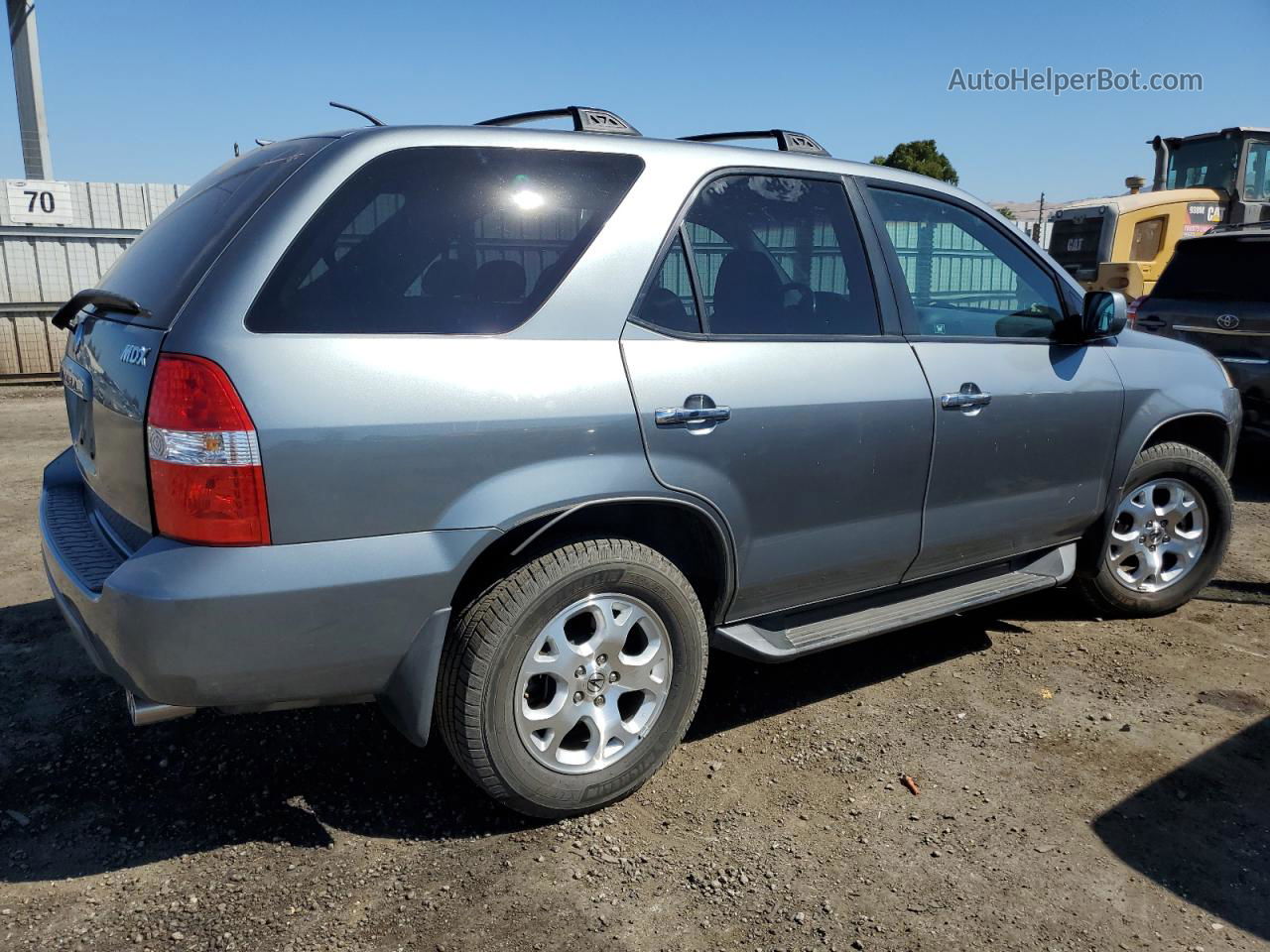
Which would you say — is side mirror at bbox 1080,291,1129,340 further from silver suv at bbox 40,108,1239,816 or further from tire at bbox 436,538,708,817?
tire at bbox 436,538,708,817

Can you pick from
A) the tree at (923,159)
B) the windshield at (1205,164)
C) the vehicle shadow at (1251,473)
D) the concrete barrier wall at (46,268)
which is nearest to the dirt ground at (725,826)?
the vehicle shadow at (1251,473)

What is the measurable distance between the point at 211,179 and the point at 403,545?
143cm

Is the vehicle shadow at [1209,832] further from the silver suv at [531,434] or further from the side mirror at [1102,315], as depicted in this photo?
the side mirror at [1102,315]

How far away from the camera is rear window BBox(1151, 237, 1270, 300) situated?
677cm

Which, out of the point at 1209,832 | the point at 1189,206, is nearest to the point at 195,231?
the point at 1209,832

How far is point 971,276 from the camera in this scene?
391 cm

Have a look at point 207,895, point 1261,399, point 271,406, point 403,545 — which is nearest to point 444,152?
point 271,406

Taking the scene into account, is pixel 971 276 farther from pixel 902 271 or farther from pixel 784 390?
pixel 784 390

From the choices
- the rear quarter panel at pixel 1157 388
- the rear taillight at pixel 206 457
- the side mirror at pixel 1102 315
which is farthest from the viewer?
the rear quarter panel at pixel 1157 388

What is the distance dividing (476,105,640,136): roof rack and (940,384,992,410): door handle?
1369 millimetres

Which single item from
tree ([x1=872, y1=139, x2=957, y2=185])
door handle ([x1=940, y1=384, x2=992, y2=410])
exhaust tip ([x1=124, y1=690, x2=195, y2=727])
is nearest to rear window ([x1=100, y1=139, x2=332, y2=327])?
exhaust tip ([x1=124, y1=690, x2=195, y2=727])

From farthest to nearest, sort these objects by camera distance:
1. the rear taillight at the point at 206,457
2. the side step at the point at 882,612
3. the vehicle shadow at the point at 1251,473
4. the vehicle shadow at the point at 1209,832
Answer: the vehicle shadow at the point at 1251,473 → the side step at the point at 882,612 → the vehicle shadow at the point at 1209,832 → the rear taillight at the point at 206,457

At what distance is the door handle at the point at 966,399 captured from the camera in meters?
3.38

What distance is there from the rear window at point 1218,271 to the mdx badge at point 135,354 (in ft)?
23.0
